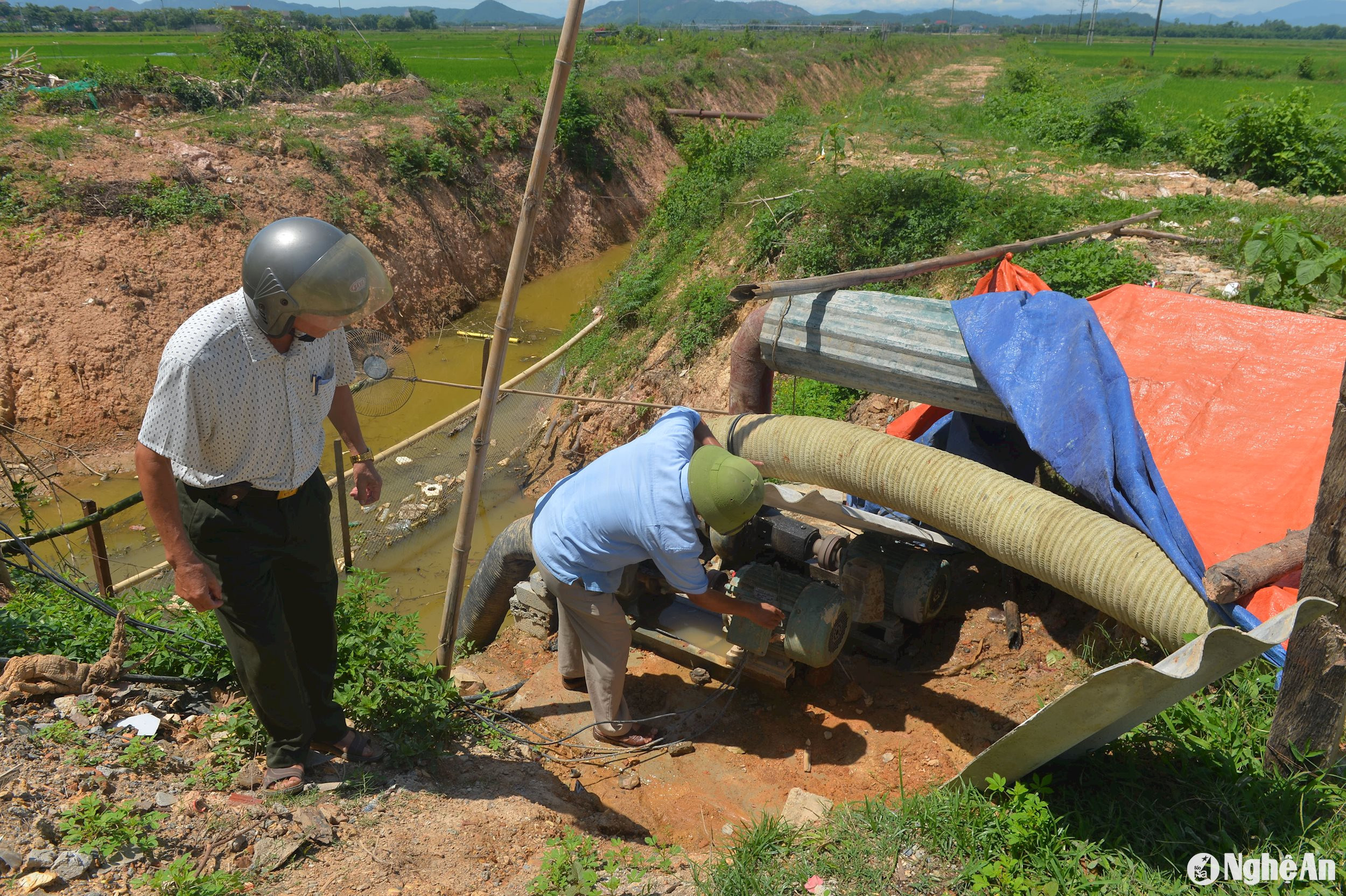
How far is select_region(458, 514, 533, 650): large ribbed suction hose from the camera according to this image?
444cm

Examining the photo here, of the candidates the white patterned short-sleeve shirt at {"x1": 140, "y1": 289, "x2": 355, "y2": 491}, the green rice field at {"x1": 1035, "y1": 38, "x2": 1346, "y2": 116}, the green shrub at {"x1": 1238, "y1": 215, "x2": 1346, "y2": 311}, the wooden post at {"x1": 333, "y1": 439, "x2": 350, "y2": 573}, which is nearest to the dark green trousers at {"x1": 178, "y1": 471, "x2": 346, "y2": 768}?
the white patterned short-sleeve shirt at {"x1": 140, "y1": 289, "x2": 355, "y2": 491}

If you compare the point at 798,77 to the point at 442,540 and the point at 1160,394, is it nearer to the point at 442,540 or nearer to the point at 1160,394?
the point at 442,540

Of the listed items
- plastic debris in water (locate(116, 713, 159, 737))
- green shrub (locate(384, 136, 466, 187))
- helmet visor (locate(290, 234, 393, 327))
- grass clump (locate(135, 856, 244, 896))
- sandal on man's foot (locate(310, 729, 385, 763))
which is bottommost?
sandal on man's foot (locate(310, 729, 385, 763))

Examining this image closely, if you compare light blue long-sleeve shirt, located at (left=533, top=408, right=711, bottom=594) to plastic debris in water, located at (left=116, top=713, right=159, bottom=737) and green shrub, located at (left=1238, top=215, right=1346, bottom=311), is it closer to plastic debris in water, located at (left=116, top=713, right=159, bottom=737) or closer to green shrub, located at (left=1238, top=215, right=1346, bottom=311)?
plastic debris in water, located at (left=116, top=713, right=159, bottom=737)

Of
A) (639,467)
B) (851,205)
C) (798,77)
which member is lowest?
(639,467)

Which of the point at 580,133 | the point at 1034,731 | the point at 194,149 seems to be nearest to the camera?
the point at 1034,731

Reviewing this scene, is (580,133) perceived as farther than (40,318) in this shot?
Yes

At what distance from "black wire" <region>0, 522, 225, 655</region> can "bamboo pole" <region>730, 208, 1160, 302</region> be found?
3132 millimetres

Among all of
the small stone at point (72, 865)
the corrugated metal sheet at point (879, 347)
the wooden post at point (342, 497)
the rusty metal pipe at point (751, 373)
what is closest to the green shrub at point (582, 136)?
the wooden post at point (342, 497)

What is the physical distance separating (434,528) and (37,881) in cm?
548

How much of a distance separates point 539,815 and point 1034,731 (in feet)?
5.74

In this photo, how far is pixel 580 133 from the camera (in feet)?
54.6

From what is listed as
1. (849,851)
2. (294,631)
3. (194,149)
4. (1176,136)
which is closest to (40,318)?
(194,149)

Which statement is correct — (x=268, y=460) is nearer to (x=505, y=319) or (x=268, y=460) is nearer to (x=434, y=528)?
(x=505, y=319)
